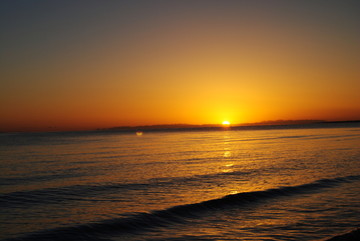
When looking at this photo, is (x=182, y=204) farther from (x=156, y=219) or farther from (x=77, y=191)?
(x=77, y=191)

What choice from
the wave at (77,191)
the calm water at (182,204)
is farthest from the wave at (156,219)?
the wave at (77,191)

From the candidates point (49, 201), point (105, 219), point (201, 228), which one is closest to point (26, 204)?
point (49, 201)

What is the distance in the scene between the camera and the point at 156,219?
14234mm

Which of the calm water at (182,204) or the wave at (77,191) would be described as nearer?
the calm water at (182,204)

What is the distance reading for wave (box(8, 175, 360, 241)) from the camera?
12391mm

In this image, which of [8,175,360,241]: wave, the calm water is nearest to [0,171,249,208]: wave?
the calm water

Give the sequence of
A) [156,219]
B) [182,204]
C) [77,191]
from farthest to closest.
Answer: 1. [77,191]
2. [182,204]
3. [156,219]

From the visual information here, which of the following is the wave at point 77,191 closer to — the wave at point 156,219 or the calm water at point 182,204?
the calm water at point 182,204

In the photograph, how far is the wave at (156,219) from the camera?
40.7ft

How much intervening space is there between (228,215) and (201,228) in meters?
2.30

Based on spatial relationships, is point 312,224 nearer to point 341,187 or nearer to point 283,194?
point 283,194

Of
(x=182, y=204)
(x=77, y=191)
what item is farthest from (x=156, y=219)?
(x=77, y=191)

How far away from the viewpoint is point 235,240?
1125 cm

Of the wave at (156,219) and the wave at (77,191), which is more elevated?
the wave at (77,191)
